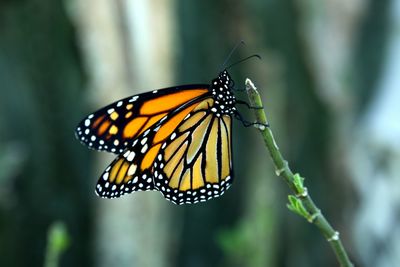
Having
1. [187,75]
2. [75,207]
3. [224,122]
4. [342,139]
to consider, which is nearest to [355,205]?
[342,139]

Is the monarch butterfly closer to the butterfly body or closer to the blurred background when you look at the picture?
the butterfly body

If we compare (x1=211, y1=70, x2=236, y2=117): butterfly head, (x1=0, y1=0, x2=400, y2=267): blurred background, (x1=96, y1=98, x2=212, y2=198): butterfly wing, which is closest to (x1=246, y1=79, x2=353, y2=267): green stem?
(x1=211, y1=70, x2=236, y2=117): butterfly head

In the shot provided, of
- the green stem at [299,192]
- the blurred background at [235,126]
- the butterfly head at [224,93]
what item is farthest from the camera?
the blurred background at [235,126]

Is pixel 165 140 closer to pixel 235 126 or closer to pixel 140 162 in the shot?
pixel 140 162

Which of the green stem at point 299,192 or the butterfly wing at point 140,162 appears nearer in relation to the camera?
the green stem at point 299,192

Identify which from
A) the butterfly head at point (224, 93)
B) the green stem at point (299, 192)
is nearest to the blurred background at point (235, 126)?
the butterfly head at point (224, 93)

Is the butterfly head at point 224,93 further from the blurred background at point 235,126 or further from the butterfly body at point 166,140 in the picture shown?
the blurred background at point 235,126

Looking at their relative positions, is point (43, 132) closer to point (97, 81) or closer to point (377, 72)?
point (97, 81)
